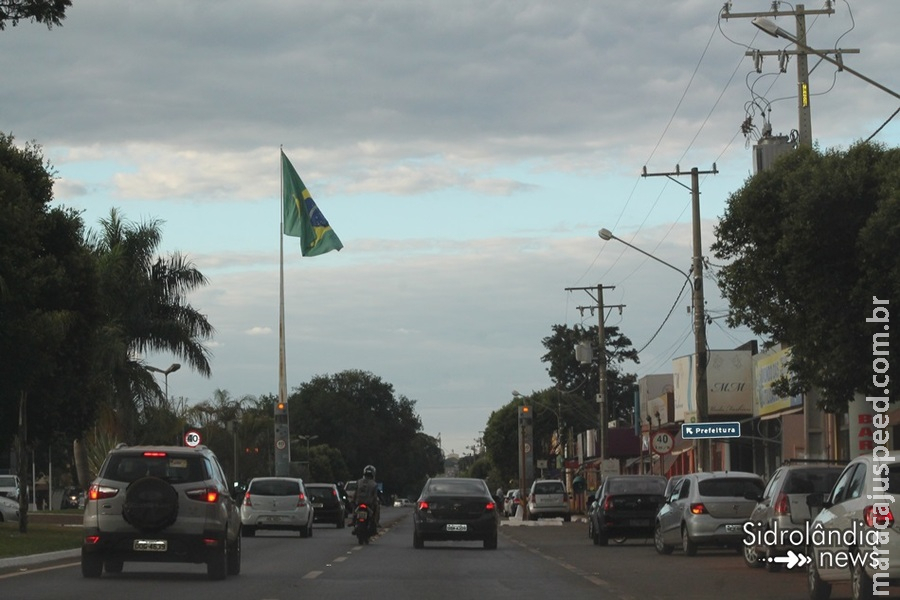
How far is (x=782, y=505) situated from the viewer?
1980 centimetres

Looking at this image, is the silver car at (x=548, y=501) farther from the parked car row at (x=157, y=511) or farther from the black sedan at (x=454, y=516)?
the parked car row at (x=157, y=511)

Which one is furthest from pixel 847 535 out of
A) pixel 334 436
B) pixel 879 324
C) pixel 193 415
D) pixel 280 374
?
pixel 334 436

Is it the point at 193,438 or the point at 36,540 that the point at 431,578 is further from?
the point at 193,438

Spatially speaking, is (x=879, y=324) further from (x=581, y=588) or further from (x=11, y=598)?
(x=11, y=598)

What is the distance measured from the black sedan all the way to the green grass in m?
6.99

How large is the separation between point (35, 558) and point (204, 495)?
653cm

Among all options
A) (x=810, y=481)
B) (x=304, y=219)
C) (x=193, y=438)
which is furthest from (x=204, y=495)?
(x=304, y=219)

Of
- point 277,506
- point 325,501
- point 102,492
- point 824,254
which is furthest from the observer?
point 325,501

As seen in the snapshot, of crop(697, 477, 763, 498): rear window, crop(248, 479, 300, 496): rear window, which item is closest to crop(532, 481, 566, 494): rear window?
crop(248, 479, 300, 496): rear window

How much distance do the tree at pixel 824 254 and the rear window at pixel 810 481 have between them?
222 centimetres

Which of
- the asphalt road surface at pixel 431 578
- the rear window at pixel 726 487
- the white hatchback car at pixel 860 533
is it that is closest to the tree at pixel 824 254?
the rear window at pixel 726 487

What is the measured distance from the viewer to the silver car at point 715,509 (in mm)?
25172

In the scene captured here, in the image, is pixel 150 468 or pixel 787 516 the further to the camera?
pixel 787 516

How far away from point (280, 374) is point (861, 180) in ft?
108
